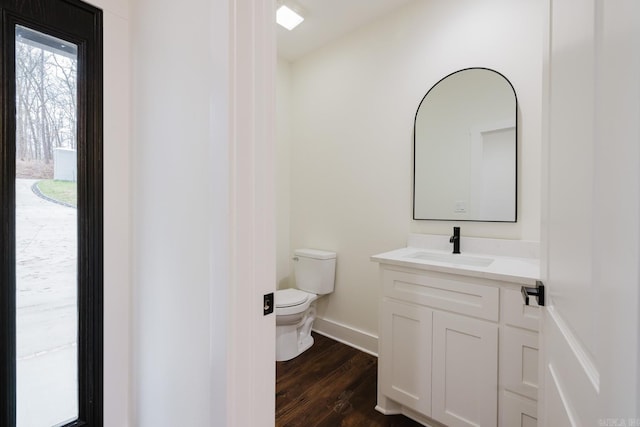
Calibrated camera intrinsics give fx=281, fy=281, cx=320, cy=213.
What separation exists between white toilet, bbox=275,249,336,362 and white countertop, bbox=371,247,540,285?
89cm

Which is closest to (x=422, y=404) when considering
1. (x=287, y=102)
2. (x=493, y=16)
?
(x=493, y=16)

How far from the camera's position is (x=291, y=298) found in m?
2.37

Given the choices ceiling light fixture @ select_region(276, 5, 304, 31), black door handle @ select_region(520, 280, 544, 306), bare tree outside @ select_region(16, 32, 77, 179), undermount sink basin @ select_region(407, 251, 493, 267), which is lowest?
undermount sink basin @ select_region(407, 251, 493, 267)

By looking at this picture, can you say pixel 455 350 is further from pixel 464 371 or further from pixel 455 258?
pixel 455 258

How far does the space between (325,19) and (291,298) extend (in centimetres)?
233

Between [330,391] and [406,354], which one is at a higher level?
[406,354]


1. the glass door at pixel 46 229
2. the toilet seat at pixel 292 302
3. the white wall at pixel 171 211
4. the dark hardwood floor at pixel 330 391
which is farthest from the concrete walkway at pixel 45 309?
the toilet seat at pixel 292 302

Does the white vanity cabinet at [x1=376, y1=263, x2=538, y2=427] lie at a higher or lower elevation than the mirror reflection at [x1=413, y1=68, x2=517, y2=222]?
lower

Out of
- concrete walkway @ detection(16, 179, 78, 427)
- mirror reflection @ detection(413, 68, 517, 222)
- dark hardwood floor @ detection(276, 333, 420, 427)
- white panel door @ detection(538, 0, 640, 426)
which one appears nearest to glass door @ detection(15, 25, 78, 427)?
concrete walkway @ detection(16, 179, 78, 427)

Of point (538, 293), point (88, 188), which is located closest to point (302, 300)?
point (88, 188)

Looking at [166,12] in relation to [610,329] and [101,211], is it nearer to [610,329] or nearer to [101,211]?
[101,211]

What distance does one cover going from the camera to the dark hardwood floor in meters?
1.62

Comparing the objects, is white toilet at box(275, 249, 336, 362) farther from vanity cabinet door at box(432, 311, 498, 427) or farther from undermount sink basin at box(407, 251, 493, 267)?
vanity cabinet door at box(432, 311, 498, 427)

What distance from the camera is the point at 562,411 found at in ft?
2.12
